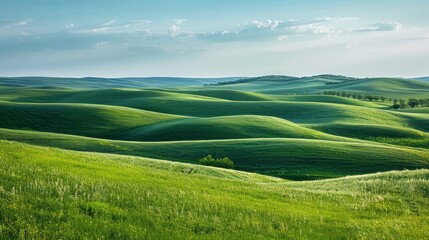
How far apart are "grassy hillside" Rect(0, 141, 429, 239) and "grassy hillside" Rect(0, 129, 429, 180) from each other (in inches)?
966

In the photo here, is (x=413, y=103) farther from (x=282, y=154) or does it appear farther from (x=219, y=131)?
(x=282, y=154)

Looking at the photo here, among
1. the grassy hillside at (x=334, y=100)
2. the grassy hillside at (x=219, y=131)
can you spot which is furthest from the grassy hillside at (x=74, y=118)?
the grassy hillside at (x=334, y=100)

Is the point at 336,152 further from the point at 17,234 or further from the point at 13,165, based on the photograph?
the point at 17,234

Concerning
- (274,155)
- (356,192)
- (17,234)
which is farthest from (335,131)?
(17,234)

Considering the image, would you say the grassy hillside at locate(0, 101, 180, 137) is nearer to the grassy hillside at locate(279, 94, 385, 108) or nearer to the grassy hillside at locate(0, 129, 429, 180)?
the grassy hillside at locate(0, 129, 429, 180)

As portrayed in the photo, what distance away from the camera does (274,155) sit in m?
45.4

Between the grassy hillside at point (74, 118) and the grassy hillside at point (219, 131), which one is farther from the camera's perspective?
the grassy hillside at point (74, 118)

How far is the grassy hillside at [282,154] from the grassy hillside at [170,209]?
80.5 feet

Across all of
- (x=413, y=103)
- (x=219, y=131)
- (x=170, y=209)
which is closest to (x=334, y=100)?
(x=413, y=103)

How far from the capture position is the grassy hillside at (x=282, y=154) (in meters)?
41.8

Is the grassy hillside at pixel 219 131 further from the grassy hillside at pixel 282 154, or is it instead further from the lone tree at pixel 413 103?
the lone tree at pixel 413 103

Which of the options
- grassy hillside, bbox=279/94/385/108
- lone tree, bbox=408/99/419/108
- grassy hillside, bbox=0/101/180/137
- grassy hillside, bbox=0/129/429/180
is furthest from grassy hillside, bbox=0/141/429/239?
lone tree, bbox=408/99/419/108

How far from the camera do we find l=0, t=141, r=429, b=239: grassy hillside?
28.2ft

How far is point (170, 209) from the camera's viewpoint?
10.7 meters
